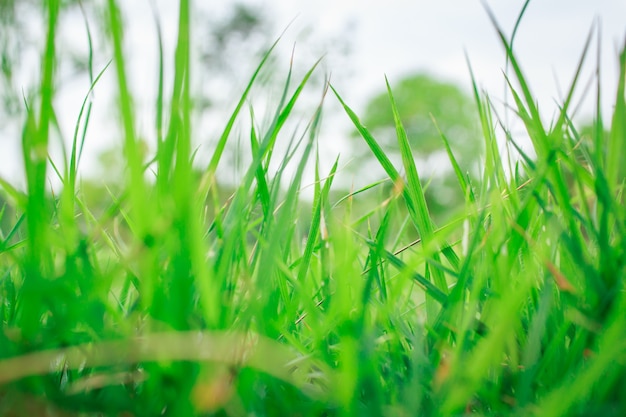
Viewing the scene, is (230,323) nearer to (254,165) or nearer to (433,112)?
(254,165)

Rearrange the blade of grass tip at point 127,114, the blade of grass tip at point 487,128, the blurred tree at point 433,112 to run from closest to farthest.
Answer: the blade of grass tip at point 127,114
the blade of grass tip at point 487,128
the blurred tree at point 433,112

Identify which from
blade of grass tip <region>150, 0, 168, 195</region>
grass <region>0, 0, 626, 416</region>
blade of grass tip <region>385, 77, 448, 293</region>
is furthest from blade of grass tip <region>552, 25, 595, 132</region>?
blade of grass tip <region>150, 0, 168, 195</region>

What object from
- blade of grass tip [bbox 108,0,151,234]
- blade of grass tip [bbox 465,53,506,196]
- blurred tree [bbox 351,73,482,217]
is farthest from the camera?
blurred tree [bbox 351,73,482,217]

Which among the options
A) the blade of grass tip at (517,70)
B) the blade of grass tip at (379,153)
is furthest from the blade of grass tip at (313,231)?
the blade of grass tip at (517,70)

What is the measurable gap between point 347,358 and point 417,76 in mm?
14496

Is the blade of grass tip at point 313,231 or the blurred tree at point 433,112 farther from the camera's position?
the blurred tree at point 433,112

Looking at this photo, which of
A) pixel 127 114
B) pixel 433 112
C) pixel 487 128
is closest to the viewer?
pixel 127 114

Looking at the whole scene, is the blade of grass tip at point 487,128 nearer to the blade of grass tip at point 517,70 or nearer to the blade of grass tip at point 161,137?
the blade of grass tip at point 517,70

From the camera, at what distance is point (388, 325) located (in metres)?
0.31

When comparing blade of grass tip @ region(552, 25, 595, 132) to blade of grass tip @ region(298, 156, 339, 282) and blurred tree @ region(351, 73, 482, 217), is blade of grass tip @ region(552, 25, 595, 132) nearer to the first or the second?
blade of grass tip @ region(298, 156, 339, 282)

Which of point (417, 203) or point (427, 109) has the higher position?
point (427, 109)

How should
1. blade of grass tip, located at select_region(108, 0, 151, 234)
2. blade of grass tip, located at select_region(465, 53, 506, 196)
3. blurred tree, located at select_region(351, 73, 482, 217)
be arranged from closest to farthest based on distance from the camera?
blade of grass tip, located at select_region(108, 0, 151, 234) < blade of grass tip, located at select_region(465, 53, 506, 196) < blurred tree, located at select_region(351, 73, 482, 217)

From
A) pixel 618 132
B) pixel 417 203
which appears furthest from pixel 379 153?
pixel 618 132

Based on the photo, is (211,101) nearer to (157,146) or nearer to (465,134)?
(465,134)
